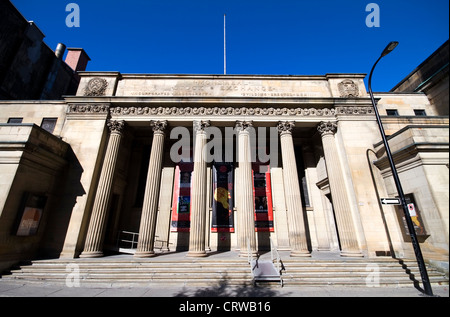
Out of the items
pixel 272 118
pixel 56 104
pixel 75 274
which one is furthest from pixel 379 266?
pixel 56 104

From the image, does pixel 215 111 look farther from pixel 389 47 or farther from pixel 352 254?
pixel 352 254

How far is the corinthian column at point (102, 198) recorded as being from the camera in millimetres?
11953

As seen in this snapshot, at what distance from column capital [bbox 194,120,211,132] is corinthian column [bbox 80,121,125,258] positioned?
5.30 meters

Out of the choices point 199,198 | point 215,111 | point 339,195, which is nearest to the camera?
point 199,198

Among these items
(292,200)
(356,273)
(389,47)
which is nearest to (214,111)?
(292,200)

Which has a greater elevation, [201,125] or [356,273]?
[201,125]

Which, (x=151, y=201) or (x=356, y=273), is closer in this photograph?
(x=356, y=273)

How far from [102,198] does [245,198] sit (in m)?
8.99

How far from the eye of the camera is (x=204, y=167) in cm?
1369

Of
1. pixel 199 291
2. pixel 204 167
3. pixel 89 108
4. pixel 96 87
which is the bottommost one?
pixel 199 291

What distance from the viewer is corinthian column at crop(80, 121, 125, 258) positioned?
12.0 meters

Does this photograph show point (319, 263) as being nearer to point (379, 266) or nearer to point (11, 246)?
point (379, 266)

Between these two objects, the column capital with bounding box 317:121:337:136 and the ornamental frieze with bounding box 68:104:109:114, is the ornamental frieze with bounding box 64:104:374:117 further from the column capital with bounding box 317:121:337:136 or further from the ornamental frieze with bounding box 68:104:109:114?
the column capital with bounding box 317:121:337:136

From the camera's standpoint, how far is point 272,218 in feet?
53.5
